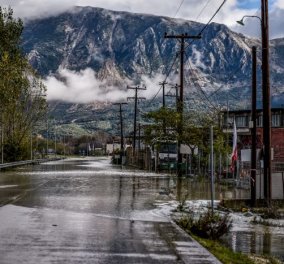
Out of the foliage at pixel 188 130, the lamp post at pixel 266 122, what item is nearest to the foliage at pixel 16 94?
the foliage at pixel 188 130

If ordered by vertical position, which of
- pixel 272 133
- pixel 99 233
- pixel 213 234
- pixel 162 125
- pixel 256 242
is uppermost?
pixel 162 125

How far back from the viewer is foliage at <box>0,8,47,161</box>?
171 ft

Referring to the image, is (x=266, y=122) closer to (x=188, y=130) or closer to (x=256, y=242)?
(x=256, y=242)

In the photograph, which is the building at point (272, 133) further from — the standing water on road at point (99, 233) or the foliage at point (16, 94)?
the standing water on road at point (99, 233)

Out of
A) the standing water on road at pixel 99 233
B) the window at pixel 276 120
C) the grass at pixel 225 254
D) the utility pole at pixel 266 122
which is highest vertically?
the window at pixel 276 120

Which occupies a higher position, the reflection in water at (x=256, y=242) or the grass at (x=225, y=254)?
the grass at (x=225, y=254)

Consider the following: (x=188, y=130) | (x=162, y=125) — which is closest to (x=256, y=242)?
(x=188, y=130)

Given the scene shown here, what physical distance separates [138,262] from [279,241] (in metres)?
5.63

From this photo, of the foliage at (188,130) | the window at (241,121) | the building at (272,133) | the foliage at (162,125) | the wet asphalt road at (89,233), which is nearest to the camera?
the wet asphalt road at (89,233)

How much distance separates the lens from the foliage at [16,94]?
52062 millimetres

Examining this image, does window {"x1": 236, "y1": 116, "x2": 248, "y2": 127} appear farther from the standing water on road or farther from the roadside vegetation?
the roadside vegetation

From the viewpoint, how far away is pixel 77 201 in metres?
22.4

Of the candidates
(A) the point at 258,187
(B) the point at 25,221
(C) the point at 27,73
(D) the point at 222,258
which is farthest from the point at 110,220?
(C) the point at 27,73

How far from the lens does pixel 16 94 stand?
182ft
